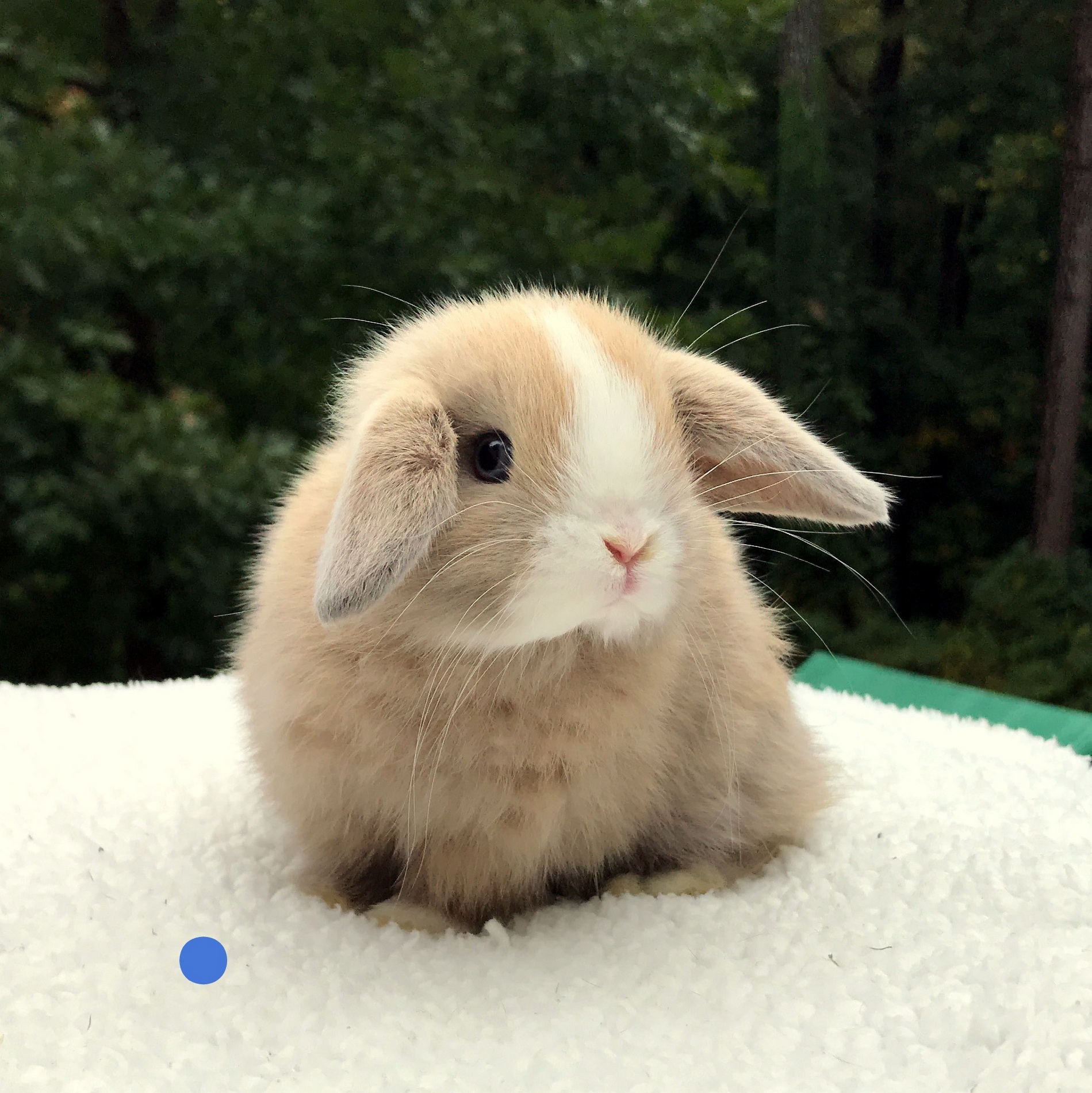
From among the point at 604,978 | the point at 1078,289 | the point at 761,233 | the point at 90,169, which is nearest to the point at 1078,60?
the point at 1078,289

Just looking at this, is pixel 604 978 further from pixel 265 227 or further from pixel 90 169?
pixel 90 169

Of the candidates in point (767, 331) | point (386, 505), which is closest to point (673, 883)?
point (386, 505)

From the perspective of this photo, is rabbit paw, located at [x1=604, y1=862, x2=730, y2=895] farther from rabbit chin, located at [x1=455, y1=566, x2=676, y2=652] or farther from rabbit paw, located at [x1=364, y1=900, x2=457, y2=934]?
rabbit chin, located at [x1=455, y1=566, x2=676, y2=652]

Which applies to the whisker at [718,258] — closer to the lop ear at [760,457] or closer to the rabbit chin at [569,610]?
the lop ear at [760,457]

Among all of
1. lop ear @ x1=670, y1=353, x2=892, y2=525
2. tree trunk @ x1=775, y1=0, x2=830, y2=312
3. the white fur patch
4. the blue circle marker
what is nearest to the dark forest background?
tree trunk @ x1=775, y1=0, x2=830, y2=312

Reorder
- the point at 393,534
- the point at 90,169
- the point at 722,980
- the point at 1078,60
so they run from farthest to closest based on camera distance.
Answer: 1. the point at 90,169
2. the point at 1078,60
3. the point at 722,980
4. the point at 393,534

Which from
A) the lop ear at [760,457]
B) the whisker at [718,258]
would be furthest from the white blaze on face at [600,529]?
the whisker at [718,258]
